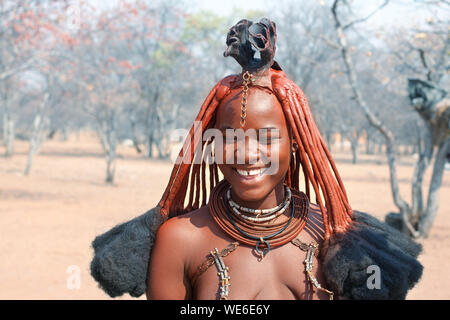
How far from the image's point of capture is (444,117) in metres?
7.55

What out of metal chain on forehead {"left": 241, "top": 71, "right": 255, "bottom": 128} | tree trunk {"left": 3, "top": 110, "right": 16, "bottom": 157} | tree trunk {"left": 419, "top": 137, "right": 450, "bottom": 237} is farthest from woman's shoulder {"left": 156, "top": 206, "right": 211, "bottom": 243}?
tree trunk {"left": 3, "top": 110, "right": 16, "bottom": 157}

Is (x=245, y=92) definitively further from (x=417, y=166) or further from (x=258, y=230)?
(x=417, y=166)

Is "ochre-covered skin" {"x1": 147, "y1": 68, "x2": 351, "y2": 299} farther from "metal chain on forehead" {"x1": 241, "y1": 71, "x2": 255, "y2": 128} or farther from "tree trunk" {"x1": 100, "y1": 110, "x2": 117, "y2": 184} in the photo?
"tree trunk" {"x1": 100, "y1": 110, "x2": 117, "y2": 184}

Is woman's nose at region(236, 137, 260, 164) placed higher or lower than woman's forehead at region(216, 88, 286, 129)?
lower

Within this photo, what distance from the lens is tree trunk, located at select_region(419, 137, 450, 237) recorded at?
7863 mm

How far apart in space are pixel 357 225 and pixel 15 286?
17.0ft

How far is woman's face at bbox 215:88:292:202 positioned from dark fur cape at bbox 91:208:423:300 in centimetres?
38

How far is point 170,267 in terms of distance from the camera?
1.87 metres

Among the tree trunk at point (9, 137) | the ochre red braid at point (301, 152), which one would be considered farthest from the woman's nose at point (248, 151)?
the tree trunk at point (9, 137)

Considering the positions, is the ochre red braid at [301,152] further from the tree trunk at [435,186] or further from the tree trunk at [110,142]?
the tree trunk at [110,142]

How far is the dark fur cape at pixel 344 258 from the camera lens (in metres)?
1.73

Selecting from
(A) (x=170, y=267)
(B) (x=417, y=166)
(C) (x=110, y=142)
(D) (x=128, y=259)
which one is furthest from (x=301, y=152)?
(C) (x=110, y=142)

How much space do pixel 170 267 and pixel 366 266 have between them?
80 centimetres

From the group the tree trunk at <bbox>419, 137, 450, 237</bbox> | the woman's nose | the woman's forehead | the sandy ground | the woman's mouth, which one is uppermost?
the woman's forehead
